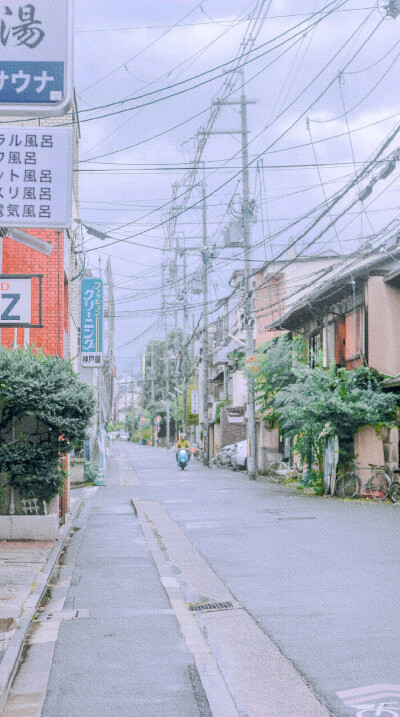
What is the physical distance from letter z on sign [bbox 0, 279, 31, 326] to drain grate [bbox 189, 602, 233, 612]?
3.62 meters

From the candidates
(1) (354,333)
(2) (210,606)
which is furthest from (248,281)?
(2) (210,606)

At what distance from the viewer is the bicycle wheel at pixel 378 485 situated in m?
22.6

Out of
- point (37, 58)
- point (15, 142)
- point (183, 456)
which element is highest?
point (37, 58)

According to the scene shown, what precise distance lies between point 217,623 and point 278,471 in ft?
81.7

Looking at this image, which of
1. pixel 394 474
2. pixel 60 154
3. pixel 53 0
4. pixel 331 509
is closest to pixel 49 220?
pixel 60 154

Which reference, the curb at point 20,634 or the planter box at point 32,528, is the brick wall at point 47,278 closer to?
the planter box at point 32,528

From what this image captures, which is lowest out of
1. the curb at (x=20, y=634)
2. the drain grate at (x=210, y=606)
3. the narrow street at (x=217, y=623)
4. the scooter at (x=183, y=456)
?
the drain grate at (x=210, y=606)

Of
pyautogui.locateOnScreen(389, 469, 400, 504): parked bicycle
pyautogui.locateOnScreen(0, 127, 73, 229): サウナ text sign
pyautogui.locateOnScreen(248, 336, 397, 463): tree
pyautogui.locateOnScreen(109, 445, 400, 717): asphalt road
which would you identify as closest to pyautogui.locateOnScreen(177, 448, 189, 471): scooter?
pyautogui.locateOnScreen(248, 336, 397, 463): tree

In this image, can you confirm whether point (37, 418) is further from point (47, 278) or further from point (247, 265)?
point (247, 265)

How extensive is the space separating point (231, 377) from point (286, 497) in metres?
32.3

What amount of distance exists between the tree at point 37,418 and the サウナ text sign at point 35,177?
730 centimetres

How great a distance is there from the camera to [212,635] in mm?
7555

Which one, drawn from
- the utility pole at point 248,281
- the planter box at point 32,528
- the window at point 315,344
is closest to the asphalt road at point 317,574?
the planter box at point 32,528

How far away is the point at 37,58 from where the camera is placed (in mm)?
5965
